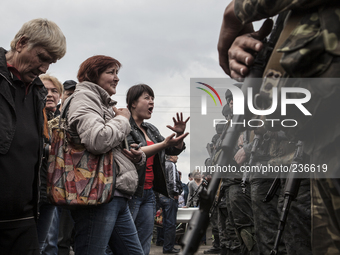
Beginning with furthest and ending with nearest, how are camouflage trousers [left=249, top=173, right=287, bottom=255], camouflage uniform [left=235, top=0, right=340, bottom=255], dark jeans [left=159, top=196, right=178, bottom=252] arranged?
dark jeans [left=159, top=196, right=178, bottom=252] → camouflage trousers [left=249, top=173, right=287, bottom=255] → camouflage uniform [left=235, top=0, right=340, bottom=255]

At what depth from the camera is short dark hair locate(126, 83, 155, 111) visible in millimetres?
4629

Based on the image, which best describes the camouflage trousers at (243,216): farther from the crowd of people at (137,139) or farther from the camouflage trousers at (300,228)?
the camouflage trousers at (300,228)

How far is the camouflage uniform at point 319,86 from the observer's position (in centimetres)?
111

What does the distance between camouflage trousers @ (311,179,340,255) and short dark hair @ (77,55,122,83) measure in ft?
7.39

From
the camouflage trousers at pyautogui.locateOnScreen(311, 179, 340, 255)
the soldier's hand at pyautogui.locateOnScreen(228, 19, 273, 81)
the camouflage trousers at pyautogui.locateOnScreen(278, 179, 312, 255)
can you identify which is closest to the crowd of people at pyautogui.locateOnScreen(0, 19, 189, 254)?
the camouflage trousers at pyautogui.locateOnScreen(278, 179, 312, 255)

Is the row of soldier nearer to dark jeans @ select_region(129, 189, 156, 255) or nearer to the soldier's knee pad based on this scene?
the soldier's knee pad

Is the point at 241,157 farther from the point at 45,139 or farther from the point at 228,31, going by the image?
the point at 228,31

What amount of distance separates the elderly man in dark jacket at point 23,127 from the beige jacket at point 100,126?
25 centimetres

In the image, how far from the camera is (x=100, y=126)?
263 centimetres

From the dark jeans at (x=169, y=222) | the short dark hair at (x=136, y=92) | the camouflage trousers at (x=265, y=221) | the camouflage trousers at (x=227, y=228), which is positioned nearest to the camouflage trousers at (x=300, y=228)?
the camouflage trousers at (x=265, y=221)

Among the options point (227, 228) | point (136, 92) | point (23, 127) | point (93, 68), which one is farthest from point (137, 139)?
point (227, 228)

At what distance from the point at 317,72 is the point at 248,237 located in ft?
13.7

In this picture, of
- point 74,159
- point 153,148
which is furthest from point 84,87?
point 153,148

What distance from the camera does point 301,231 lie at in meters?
3.01
